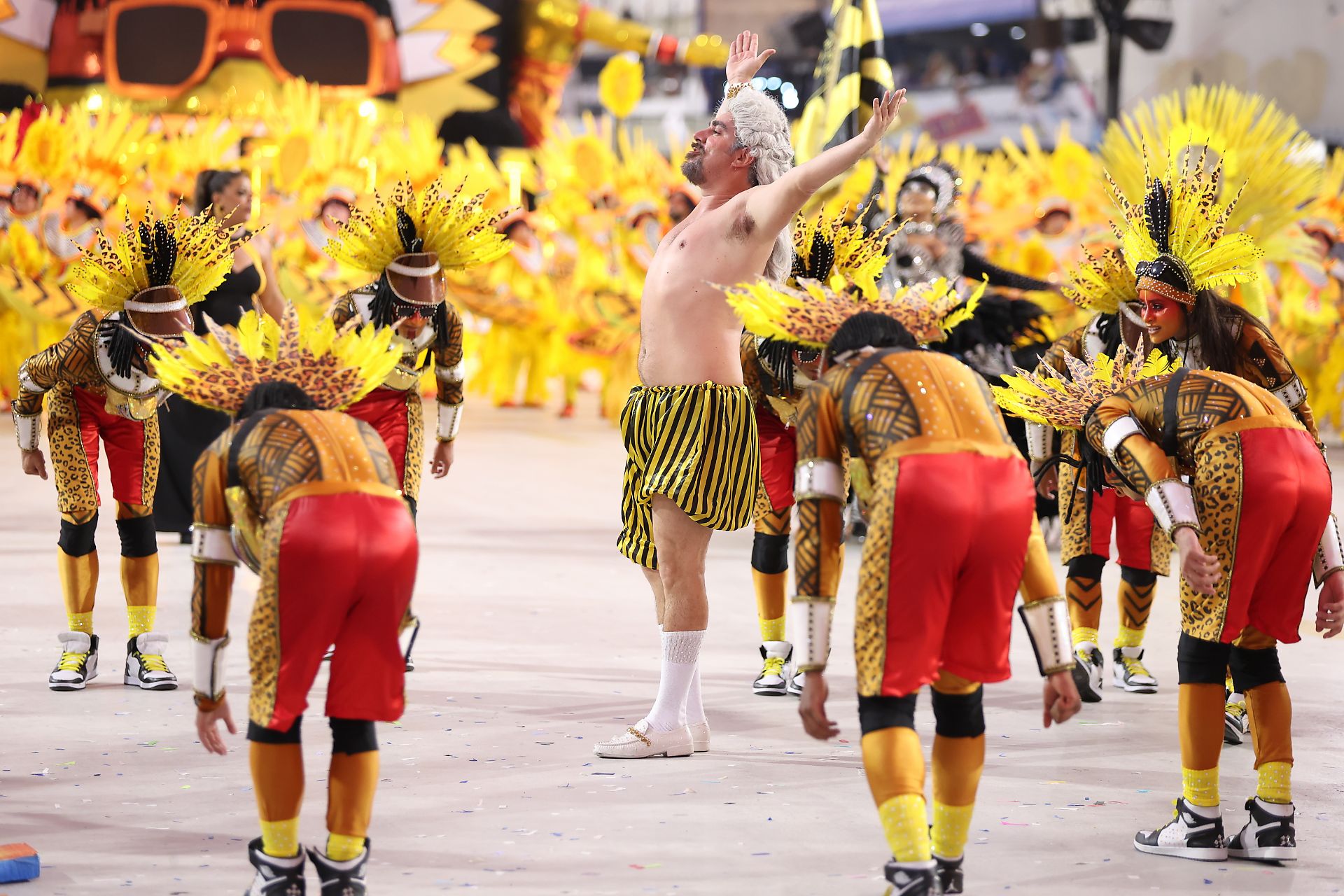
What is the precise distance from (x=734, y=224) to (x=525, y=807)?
1402 millimetres

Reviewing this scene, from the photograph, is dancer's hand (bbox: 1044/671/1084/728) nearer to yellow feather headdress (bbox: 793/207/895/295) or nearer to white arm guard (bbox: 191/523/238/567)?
white arm guard (bbox: 191/523/238/567)

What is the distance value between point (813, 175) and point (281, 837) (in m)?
1.69


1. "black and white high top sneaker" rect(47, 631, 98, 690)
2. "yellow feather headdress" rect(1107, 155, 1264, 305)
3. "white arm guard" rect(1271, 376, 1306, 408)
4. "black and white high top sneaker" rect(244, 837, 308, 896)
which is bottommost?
"black and white high top sneaker" rect(47, 631, 98, 690)

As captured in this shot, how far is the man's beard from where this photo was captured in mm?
4012

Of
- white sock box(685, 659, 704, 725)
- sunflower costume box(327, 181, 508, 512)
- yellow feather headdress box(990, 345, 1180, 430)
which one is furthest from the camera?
sunflower costume box(327, 181, 508, 512)

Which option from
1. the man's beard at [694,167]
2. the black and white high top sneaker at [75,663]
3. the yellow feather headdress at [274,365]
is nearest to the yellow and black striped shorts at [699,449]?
the man's beard at [694,167]

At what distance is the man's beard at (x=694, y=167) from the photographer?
401 cm

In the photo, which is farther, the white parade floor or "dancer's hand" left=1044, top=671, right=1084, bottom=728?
the white parade floor

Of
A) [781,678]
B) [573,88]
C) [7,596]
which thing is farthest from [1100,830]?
[573,88]

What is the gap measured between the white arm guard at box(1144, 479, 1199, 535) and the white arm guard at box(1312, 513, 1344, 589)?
0.32m

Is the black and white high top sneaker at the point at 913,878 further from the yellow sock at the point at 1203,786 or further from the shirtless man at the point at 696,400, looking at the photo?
the shirtless man at the point at 696,400

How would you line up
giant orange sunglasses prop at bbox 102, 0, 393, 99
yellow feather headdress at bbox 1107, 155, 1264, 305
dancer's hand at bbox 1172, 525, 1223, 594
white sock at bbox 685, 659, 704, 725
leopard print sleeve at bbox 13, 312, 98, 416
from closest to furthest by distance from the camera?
dancer's hand at bbox 1172, 525, 1223, 594, yellow feather headdress at bbox 1107, 155, 1264, 305, white sock at bbox 685, 659, 704, 725, leopard print sleeve at bbox 13, 312, 98, 416, giant orange sunglasses prop at bbox 102, 0, 393, 99

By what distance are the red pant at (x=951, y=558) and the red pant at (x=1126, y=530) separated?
2.14 metres

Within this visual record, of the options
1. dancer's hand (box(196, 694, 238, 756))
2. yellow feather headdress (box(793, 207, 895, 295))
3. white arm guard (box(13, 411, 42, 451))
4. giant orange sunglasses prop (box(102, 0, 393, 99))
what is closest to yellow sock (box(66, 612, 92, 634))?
white arm guard (box(13, 411, 42, 451))
